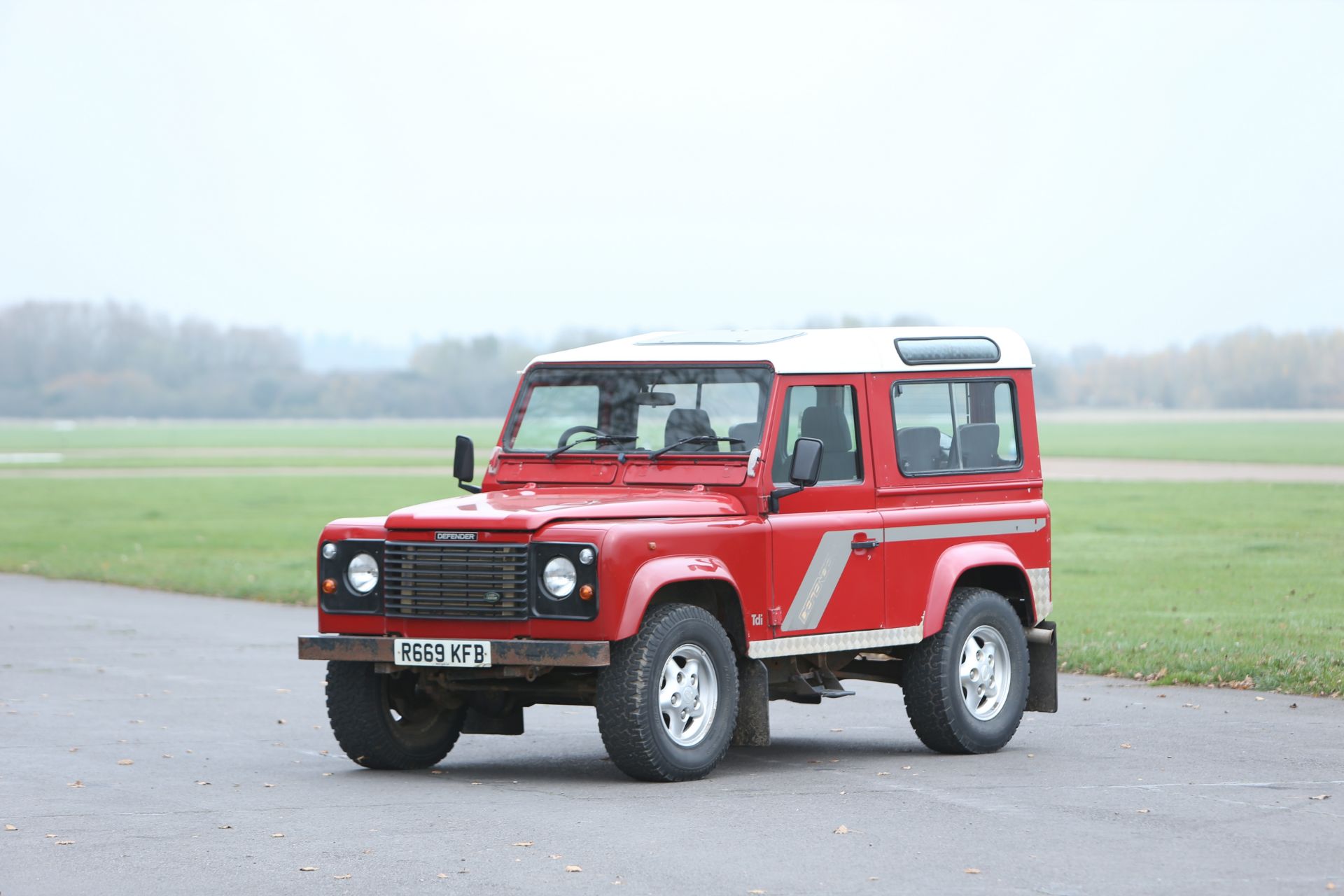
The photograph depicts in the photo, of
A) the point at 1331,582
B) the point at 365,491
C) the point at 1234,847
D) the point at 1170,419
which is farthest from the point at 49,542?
the point at 1170,419

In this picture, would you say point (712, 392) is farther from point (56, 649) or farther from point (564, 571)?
point (56, 649)

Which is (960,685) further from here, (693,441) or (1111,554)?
(1111,554)

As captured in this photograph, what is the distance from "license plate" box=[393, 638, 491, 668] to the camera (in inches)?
376

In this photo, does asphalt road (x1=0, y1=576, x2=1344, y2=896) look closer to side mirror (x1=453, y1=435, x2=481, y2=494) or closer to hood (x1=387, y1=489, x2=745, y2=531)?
hood (x1=387, y1=489, x2=745, y2=531)

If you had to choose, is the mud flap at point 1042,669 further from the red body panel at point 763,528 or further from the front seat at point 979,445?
the front seat at point 979,445

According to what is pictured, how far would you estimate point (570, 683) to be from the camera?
10.0 meters

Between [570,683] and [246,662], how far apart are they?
7422 mm

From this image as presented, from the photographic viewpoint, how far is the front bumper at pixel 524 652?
9305mm

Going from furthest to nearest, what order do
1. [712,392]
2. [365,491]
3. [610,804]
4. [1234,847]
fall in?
[365,491] < [712,392] < [610,804] < [1234,847]

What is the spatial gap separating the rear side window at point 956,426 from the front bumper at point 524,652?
2.53m

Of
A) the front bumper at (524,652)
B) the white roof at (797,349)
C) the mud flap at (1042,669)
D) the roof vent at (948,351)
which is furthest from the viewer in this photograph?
the mud flap at (1042,669)

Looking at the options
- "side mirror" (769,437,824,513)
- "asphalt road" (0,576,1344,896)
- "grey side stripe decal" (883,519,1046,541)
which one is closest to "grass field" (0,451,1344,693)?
"asphalt road" (0,576,1344,896)

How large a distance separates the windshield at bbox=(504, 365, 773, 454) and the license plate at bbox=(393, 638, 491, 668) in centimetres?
168

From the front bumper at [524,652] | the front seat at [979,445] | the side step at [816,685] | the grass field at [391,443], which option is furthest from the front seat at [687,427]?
the grass field at [391,443]
